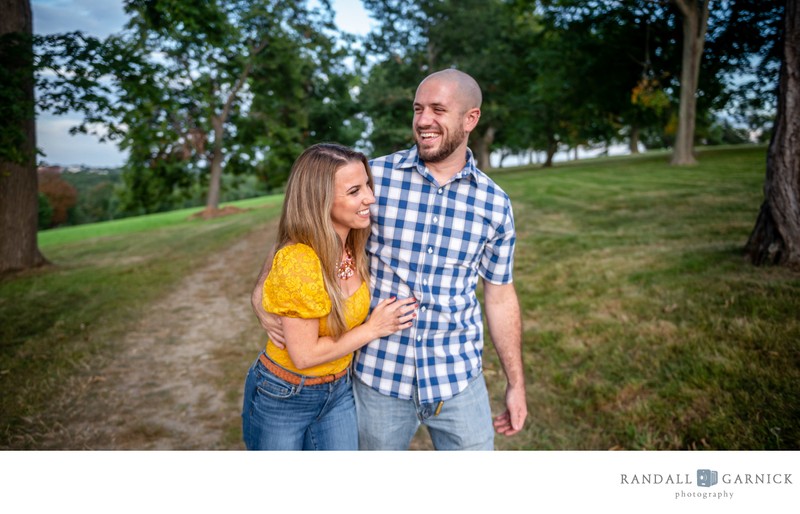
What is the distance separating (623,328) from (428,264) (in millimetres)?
3140

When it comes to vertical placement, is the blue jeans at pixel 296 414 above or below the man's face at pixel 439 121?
below

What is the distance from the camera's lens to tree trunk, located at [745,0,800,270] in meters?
3.75

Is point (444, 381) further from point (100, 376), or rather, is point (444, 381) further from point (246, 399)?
point (100, 376)

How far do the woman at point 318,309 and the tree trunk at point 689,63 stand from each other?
17.1 metres

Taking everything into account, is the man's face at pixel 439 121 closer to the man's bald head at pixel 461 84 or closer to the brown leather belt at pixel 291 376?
the man's bald head at pixel 461 84

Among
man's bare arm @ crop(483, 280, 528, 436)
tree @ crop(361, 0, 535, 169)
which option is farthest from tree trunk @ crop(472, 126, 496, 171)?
man's bare arm @ crop(483, 280, 528, 436)

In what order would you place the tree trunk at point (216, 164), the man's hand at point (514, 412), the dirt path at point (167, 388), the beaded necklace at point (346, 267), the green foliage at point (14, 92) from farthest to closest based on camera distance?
the tree trunk at point (216, 164) < the green foliage at point (14, 92) < the dirt path at point (167, 388) < the man's hand at point (514, 412) < the beaded necklace at point (346, 267)

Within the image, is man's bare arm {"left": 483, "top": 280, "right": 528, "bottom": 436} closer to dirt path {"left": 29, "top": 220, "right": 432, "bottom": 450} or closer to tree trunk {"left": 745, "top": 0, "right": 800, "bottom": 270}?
dirt path {"left": 29, "top": 220, "right": 432, "bottom": 450}

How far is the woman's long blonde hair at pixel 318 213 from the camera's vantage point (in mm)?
1806

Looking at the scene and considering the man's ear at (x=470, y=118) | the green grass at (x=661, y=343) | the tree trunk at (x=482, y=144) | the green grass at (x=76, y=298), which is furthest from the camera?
the tree trunk at (x=482, y=144)

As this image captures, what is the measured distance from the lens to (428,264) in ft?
6.89

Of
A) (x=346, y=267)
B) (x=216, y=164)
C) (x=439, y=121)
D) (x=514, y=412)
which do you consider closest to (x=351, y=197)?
(x=346, y=267)

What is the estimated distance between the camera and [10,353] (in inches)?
199
